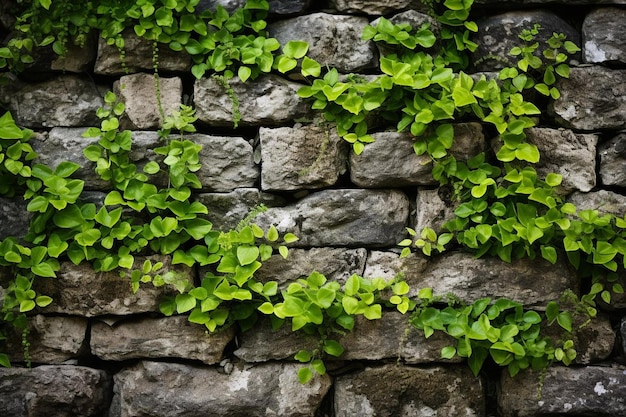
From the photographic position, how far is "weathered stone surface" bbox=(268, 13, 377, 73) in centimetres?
224

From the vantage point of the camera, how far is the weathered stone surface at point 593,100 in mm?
2225

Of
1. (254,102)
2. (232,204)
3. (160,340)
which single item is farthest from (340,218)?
(160,340)

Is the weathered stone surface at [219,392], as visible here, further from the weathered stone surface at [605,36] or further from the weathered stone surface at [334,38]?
the weathered stone surface at [605,36]

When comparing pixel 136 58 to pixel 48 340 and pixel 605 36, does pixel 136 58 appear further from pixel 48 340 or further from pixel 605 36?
pixel 605 36

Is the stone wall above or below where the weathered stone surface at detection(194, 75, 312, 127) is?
below

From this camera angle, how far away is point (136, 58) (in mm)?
2258

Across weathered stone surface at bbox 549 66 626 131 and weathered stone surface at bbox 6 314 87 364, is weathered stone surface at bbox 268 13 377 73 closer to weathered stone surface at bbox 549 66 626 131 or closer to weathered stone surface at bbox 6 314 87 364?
weathered stone surface at bbox 549 66 626 131

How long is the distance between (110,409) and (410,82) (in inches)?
60.3

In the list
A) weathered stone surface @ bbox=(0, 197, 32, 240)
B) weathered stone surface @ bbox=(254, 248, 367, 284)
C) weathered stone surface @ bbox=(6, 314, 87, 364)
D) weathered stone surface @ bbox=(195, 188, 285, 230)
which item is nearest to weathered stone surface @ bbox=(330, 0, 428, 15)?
weathered stone surface @ bbox=(195, 188, 285, 230)

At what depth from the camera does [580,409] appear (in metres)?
2.16

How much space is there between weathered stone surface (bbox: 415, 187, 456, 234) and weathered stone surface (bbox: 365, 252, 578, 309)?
0.12 meters

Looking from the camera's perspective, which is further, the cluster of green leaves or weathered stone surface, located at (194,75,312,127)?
weathered stone surface, located at (194,75,312,127)

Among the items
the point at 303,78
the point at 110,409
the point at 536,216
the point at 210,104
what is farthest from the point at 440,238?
the point at 110,409

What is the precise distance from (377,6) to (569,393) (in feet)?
4.87
